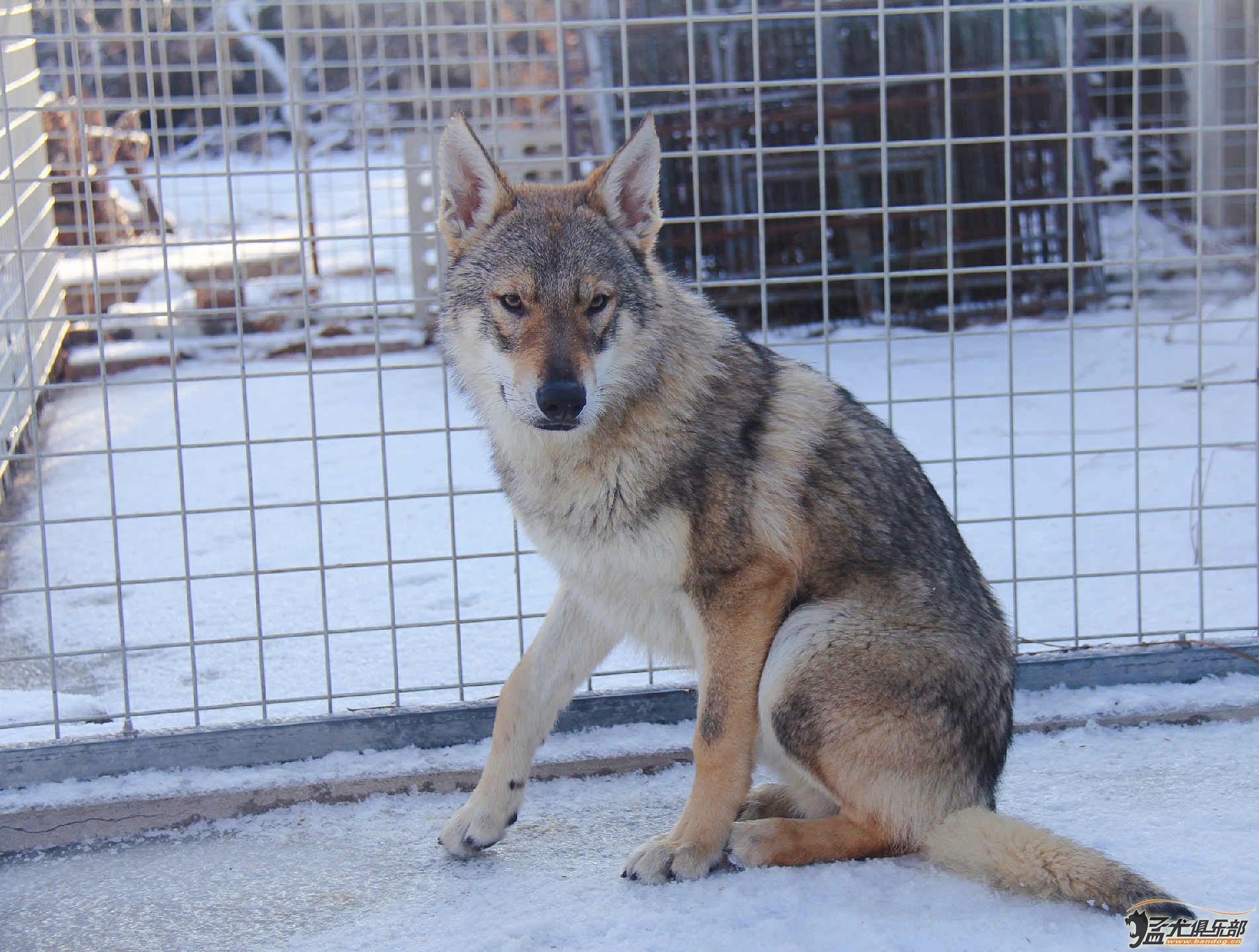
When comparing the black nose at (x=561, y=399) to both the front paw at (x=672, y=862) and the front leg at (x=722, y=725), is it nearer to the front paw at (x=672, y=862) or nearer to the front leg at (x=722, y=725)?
the front leg at (x=722, y=725)

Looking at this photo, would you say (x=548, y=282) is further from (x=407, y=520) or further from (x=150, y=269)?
(x=150, y=269)

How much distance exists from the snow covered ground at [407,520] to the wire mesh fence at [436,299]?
3 centimetres

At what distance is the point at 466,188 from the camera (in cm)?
297

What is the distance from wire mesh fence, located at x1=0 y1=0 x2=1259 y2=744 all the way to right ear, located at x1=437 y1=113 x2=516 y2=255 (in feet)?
0.45

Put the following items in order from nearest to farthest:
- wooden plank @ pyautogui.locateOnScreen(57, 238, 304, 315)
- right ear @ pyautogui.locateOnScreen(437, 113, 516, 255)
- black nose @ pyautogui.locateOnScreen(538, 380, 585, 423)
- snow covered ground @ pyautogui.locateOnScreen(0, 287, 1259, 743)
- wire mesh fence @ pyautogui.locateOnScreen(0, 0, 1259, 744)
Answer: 1. black nose @ pyautogui.locateOnScreen(538, 380, 585, 423)
2. right ear @ pyautogui.locateOnScreen(437, 113, 516, 255)
3. wire mesh fence @ pyautogui.locateOnScreen(0, 0, 1259, 744)
4. snow covered ground @ pyautogui.locateOnScreen(0, 287, 1259, 743)
5. wooden plank @ pyautogui.locateOnScreen(57, 238, 304, 315)

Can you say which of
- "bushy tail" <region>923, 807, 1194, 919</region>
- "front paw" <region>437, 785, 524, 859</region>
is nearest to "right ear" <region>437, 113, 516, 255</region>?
"front paw" <region>437, 785, 524, 859</region>

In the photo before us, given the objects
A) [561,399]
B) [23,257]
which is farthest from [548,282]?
[23,257]

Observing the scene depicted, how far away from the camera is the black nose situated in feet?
8.65

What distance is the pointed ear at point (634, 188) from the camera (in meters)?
2.93

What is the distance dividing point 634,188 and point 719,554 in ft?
3.06

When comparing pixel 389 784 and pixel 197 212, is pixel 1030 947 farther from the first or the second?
pixel 197 212

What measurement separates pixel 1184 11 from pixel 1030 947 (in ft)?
26.5
